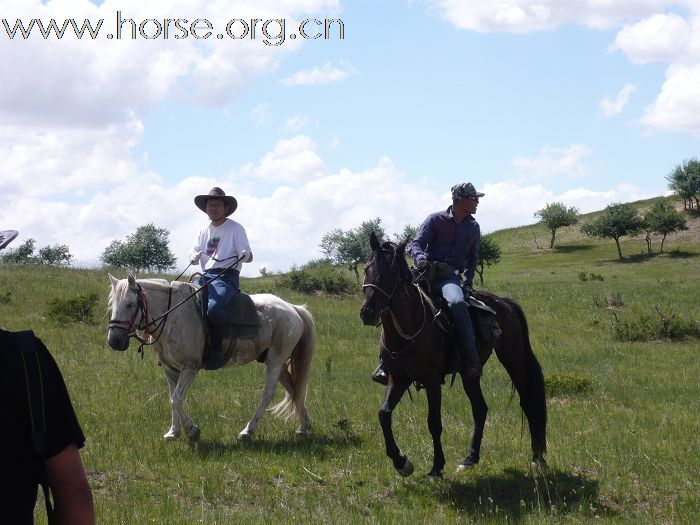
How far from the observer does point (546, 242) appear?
88.4 m

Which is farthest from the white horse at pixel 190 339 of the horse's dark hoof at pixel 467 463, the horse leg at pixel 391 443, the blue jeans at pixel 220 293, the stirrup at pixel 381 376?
the horse's dark hoof at pixel 467 463

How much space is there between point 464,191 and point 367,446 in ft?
10.9

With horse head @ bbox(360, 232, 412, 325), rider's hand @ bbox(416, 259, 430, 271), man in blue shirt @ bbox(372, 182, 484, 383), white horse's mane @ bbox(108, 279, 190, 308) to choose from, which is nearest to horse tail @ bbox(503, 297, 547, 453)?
man in blue shirt @ bbox(372, 182, 484, 383)

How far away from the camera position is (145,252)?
64.2 m

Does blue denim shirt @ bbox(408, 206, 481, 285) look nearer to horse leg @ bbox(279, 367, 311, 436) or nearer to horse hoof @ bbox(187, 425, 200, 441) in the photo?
horse leg @ bbox(279, 367, 311, 436)

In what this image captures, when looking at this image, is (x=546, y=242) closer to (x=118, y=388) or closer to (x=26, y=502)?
(x=118, y=388)

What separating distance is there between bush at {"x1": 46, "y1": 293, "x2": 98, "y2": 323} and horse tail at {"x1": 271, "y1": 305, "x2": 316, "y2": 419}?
946 cm

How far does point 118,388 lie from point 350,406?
12.7 ft

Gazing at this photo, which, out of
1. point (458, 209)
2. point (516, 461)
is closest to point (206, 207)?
point (458, 209)

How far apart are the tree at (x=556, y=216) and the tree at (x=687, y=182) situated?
466 inches

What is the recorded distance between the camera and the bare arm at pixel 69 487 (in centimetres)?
238

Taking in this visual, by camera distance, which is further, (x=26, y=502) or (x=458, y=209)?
(x=458, y=209)

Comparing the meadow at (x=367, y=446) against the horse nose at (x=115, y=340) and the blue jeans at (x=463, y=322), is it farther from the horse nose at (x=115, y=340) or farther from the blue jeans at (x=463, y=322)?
the blue jeans at (x=463, y=322)

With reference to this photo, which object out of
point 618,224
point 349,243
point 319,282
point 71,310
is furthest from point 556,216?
point 71,310
